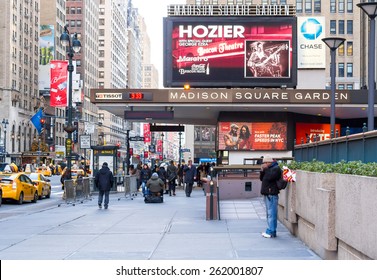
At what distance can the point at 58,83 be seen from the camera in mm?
70062

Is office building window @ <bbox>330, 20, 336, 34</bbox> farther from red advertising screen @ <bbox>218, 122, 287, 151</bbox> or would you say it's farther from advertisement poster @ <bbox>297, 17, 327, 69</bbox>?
red advertising screen @ <bbox>218, 122, 287, 151</bbox>

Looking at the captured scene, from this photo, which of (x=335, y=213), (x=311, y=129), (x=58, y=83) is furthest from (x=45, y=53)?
(x=335, y=213)

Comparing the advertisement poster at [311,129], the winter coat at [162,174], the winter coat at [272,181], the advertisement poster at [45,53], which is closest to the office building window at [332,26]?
the advertisement poster at [45,53]

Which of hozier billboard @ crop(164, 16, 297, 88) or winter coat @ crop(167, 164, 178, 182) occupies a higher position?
hozier billboard @ crop(164, 16, 297, 88)

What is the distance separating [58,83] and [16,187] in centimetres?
3915

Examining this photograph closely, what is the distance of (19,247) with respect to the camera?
45.3 ft

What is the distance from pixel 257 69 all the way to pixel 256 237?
1107 inches

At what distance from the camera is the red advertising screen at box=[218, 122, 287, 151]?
4409 cm

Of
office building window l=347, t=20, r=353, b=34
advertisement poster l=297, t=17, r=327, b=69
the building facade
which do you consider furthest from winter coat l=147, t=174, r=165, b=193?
office building window l=347, t=20, r=353, b=34

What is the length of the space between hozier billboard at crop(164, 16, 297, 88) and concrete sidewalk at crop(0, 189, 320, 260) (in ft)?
65.4

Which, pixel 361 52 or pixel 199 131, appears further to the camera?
pixel 199 131

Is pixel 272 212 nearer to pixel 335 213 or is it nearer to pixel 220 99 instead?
pixel 335 213
